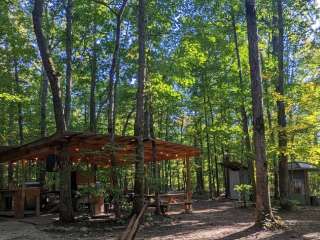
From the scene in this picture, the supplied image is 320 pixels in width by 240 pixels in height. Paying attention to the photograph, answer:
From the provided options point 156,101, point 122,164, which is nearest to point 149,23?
point 156,101

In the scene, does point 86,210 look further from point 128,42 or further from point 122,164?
point 128,42

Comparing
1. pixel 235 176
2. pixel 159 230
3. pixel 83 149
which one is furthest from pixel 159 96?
pixel 159 230

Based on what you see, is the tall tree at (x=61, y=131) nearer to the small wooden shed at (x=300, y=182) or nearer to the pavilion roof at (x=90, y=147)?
the pavilion roof at (x=90, y=147)

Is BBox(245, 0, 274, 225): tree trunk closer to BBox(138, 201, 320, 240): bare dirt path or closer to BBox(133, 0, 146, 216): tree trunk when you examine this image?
BBox(138, 201, 320, 240): bare dirt path

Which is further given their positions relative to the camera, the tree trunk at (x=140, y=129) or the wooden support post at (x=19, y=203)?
the wooden support post at (x=19, y=203)

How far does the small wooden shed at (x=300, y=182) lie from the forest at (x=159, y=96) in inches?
2.4

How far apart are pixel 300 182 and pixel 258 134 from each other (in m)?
13.8

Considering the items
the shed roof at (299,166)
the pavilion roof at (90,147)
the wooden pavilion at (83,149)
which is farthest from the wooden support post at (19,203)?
the shed roof at (299,166)

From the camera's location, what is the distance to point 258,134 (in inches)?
444

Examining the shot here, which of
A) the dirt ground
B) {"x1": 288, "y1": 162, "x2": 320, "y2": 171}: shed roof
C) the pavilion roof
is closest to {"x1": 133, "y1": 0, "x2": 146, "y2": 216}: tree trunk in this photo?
the pavilion roof

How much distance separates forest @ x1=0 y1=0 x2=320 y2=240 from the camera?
12953mm

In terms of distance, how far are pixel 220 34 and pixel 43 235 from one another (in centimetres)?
1577

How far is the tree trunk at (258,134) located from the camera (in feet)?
36.0

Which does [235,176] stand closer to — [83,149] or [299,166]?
[299,166]
